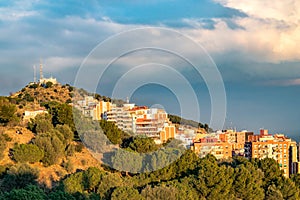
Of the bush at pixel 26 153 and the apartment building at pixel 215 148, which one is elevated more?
the apartment building at pixel 215 148

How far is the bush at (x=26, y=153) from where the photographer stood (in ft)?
77.9

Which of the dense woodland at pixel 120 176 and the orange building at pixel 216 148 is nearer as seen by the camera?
the dense woodland at pixel 120 176

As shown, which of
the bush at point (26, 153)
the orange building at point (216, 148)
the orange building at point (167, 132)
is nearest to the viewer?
the bush at point (26, 153)

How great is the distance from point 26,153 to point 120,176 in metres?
4.89

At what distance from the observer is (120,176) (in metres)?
25.3

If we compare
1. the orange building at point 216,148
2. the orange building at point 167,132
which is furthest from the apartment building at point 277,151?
the orange building at point 167,132

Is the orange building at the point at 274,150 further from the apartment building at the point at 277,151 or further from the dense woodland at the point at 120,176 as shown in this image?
the dense woodland at the point at 120,176

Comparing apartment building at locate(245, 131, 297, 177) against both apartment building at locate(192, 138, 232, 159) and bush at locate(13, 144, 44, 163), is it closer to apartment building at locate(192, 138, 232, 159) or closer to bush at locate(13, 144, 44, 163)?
apartment building at locate(192, 138, 232, 159)

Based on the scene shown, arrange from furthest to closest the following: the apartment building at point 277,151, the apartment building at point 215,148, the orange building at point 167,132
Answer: the apartment building at point 277,151, the apartment building at point 215,148, the orange building at point 167,132

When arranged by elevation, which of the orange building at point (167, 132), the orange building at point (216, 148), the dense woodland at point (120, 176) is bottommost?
the dense woodland at point (120, 176)

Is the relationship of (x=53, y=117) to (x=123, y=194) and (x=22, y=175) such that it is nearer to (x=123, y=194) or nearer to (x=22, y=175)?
(x=22, y=175)

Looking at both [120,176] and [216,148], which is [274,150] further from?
[120,176]

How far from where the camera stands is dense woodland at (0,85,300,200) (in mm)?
18719

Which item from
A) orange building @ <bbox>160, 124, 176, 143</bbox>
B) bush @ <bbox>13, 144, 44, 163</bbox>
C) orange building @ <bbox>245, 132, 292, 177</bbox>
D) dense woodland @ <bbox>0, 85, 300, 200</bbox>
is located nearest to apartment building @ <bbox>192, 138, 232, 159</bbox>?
orange building @ <bbox>245, 132, 292, 177</bbox>
